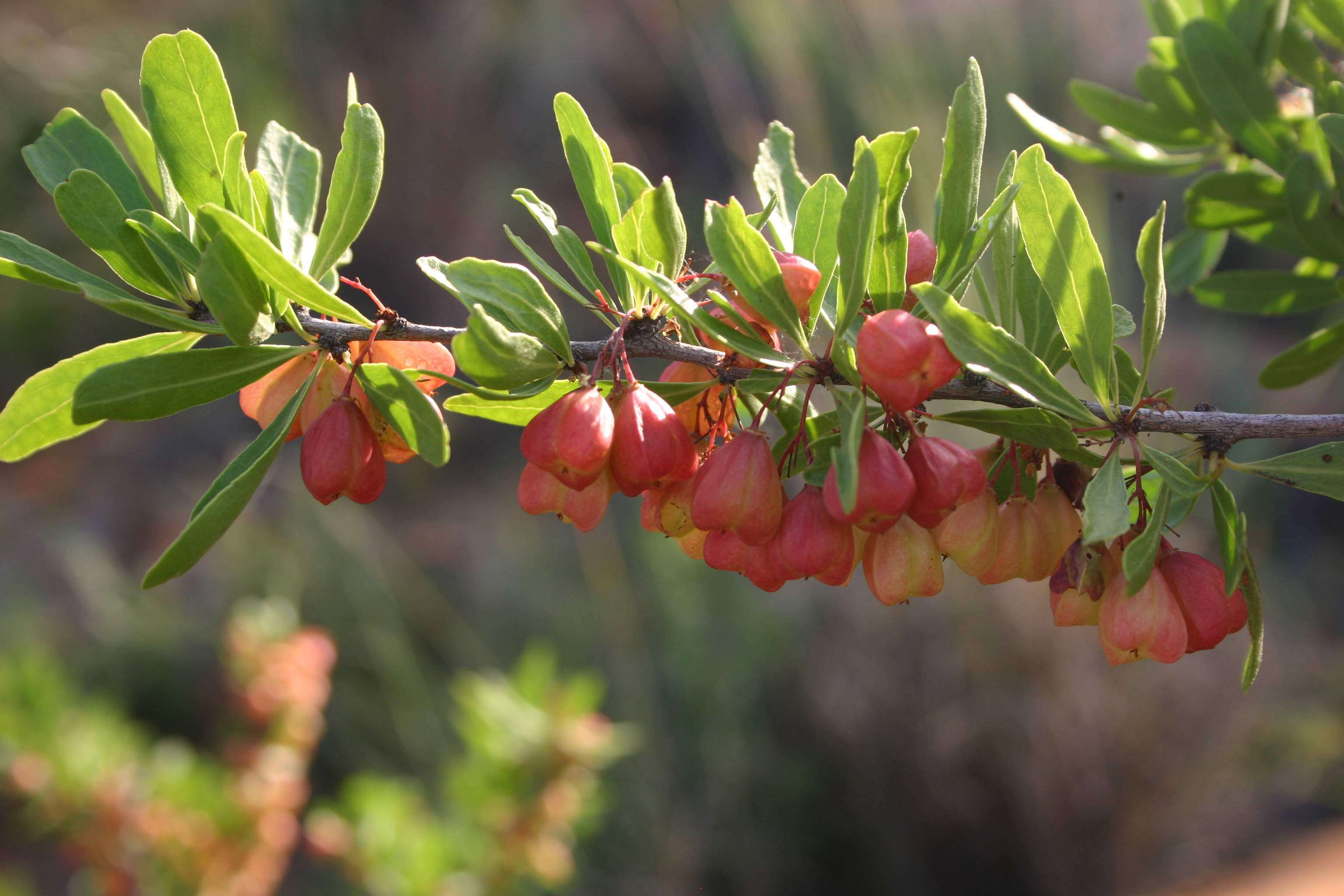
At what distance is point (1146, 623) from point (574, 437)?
0.34 m

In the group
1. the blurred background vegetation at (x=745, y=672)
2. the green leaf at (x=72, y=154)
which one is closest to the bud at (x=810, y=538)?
the green leaf at (x=72, y=154)

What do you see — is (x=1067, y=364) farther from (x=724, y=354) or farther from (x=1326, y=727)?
(x=1326, y=727)

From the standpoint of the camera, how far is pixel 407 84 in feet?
17.6

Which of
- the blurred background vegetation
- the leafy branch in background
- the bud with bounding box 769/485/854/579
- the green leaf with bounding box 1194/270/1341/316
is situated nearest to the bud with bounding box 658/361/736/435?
the leafy branch in background

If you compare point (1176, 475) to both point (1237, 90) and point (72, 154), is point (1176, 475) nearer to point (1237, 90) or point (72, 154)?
point (1237, 90)

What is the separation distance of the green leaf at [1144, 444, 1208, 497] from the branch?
0.07ft

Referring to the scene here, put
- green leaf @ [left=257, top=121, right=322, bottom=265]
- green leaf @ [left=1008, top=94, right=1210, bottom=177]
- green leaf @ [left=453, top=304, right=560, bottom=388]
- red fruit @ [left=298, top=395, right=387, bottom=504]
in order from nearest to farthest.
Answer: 1. green leaf @ [left=453, top=304, right=560, bottom=388]
2. red fruit @ [left=298, top=395, right=387, bottom=504]
3. green leaf @ [left=257, top=121, right=322, bottom=265]
4. green leaf @ [left=1008, top=94, right=1210, bottom=177]

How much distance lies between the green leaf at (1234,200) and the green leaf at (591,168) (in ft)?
1.67

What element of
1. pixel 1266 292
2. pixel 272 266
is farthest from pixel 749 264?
pixel 1266 292

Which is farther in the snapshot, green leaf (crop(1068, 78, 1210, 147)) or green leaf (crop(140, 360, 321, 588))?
green leaf (crop(1068, 78, 1210, 147))

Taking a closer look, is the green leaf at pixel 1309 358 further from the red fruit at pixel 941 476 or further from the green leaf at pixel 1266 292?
the red fruit at pixel 941 476

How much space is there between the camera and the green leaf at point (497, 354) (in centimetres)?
40

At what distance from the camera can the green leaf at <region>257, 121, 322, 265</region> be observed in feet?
1.97

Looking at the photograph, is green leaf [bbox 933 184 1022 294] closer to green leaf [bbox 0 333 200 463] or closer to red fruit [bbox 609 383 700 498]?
red fruit [bbox 609 383 700 498]
